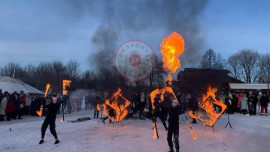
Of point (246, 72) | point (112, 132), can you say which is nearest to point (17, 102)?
point (112, 132)

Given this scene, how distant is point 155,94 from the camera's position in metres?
15.4

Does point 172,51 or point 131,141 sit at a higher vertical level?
point 172,51

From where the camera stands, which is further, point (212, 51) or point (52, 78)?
point (52, 78)

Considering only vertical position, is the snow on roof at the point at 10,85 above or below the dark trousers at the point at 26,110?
above

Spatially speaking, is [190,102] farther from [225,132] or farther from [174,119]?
[174,119]

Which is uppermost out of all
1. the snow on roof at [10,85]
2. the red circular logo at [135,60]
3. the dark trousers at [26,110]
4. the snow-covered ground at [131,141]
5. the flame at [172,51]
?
the red circular logo at [135,60]

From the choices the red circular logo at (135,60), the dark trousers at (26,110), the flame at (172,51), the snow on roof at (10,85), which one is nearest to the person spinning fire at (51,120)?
the flame at (172,51)

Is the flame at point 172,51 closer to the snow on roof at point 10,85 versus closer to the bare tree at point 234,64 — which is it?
the snow on roof at point 10,85

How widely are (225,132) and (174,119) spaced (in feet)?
17.5

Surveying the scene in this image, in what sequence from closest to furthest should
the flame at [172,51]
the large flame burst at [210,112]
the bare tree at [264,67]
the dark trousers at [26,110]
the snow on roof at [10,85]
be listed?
the large flame burst at [210,112] → the flame at [172,51] → the dark trousers at [26,110] → the snow on roof at [10,85] → the bare tree at [264,67]

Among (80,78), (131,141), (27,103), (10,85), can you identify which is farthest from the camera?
(80,78)

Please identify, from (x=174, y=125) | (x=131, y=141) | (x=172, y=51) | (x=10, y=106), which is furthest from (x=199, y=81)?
(x=174, y=125)

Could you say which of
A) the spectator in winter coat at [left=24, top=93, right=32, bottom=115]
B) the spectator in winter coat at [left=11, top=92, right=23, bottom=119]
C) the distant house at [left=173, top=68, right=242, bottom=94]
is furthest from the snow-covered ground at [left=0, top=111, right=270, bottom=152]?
the distant house at [left=173, top=68, right=242, bottom=94]

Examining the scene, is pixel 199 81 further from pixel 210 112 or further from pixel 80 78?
pixel 80 78
